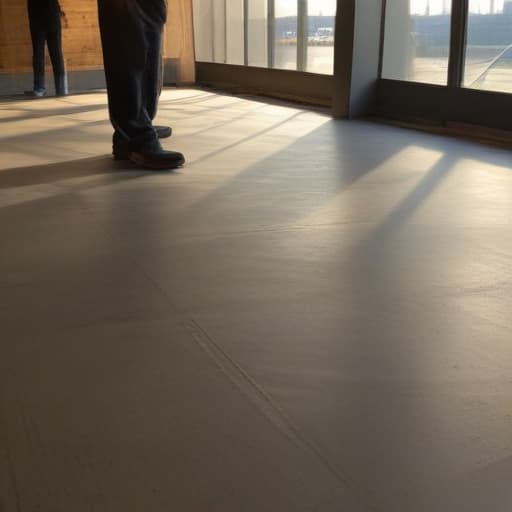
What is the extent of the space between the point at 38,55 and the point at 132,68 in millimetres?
3581

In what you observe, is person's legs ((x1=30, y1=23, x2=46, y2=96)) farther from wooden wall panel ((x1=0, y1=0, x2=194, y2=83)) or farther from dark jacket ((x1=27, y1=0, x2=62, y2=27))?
wooden wall panel ((x1=0, y1=0, x2=194, y2=83))

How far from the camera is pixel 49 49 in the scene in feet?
19.4

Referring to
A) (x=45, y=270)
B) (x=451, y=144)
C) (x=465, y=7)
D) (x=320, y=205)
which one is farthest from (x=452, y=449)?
(x=465, y=7)

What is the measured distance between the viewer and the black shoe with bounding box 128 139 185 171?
2.65m

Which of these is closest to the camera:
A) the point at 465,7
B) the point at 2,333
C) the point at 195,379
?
the point at 195,379

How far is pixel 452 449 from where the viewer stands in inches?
33.8

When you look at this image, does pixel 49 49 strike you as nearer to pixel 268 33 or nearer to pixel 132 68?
pixel 268 33

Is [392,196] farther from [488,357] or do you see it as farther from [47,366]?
[47,366]

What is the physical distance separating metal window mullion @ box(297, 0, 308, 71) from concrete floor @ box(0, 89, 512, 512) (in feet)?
10.6

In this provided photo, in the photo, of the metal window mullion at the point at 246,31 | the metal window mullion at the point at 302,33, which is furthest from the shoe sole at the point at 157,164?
the metal window mullion at the point at 246,31

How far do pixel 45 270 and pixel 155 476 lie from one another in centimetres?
82

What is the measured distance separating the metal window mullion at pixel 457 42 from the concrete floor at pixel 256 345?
1538mm

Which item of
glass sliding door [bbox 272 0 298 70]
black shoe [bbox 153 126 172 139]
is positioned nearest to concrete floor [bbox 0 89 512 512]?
black shoe [bbox 153 126 172 139]

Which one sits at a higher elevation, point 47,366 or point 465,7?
point 465,7
